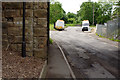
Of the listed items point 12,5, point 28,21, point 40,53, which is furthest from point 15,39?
point 12,5

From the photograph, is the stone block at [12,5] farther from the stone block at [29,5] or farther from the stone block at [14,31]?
the stone block at [14,31]

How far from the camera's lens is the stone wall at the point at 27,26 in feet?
22.3

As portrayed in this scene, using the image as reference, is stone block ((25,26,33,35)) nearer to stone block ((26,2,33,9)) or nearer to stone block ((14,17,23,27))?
stone block ((14,17,23,27))

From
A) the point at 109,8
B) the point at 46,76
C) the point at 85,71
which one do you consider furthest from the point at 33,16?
the point at 109,8

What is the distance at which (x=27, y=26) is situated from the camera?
6820 mm

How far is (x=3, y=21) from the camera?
682cm

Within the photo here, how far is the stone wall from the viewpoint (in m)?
6.79

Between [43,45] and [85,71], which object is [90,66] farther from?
[43,45]

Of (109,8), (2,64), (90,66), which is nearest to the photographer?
(2,64)

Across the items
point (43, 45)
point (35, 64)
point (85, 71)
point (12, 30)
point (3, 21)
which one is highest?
point (3, 21)

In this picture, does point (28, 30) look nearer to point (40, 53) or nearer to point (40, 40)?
point (40, 40)

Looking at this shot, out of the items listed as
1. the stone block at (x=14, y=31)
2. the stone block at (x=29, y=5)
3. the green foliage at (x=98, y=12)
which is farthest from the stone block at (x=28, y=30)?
the green foliage at (x=98, y=12)

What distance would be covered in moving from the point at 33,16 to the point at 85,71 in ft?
12.4

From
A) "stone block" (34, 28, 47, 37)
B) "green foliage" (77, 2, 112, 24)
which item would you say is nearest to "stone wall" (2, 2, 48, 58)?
"stone block" (34, 28, 47, 37)
